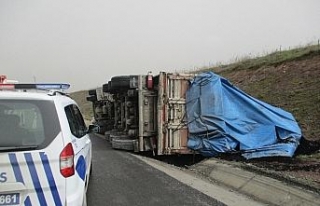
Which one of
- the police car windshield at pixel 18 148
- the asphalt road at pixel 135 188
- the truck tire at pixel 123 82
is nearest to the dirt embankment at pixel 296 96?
the asphalt road at pixel 135 188

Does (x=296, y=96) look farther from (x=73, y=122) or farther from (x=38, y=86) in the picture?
(x=38, y=86)

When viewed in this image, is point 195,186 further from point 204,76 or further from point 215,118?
point 204,76

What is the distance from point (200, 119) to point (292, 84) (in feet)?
17.8

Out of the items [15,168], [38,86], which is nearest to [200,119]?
[38,86]

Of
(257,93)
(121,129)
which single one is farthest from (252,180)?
(257,93)

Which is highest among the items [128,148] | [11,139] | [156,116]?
[11,139]

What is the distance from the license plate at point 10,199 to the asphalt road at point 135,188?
2.68 meters

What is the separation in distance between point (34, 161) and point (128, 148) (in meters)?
8.36

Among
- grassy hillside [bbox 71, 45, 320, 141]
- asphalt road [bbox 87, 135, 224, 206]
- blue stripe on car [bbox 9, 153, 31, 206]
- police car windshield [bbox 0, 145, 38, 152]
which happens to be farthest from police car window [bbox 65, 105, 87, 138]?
grassy hillside [bbox 71, 45, 320, 141]

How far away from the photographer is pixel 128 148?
1239 cm

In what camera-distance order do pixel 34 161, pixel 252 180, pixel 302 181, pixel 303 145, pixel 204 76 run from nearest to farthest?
pixel 34 161 < pixel 302 181 < pixel 252 180 < pixel 303 145 < pixel 204 76

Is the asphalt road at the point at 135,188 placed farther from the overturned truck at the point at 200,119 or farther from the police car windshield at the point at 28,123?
the police car windshield at the point at 28,123

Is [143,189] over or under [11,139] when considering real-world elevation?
under

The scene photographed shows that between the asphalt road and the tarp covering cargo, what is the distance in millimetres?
1897
